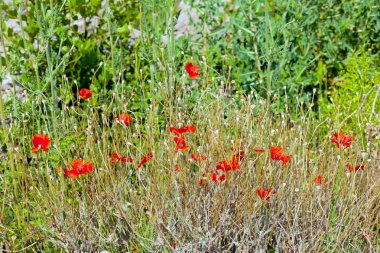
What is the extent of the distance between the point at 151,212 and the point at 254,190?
18.2 inches

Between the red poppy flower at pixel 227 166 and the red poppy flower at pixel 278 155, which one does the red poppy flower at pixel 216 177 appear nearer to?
the red poppy flower at pixel 227 166

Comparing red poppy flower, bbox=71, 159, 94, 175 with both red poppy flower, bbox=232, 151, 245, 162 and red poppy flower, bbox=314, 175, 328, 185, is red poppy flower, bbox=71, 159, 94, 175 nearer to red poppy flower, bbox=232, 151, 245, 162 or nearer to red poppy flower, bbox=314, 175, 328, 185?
red poppy flower, bbox=232, 151, 245, 162

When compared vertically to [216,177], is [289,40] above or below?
A: above

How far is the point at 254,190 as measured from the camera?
10.2 feet

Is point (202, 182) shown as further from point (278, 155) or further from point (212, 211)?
point (278, 155)

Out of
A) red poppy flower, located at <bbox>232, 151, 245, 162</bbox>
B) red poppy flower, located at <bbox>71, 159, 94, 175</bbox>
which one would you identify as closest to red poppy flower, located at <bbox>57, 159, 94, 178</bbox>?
red poppy flower, located at <bbox>71, 159, 94, 175</bbox>

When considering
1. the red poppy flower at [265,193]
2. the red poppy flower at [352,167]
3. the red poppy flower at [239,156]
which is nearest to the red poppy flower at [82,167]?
the red poppy flower at [239,156]

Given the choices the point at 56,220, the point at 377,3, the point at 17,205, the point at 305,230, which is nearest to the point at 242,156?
the point at 305,230

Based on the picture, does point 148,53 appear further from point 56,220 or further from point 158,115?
point 56,220

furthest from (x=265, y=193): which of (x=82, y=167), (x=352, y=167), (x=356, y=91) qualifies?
(x=356, y=91)

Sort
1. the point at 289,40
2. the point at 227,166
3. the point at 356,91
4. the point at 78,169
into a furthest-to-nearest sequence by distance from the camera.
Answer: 1. the point at 289,40
2. the point at 356,91
3. the point at 78,169
4. the point at 227,166

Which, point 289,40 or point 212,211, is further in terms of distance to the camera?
point 289,40

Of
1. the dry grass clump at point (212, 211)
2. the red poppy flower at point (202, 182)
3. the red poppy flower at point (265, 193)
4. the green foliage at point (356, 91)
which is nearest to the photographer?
the red poppy flower at point (265, 193)

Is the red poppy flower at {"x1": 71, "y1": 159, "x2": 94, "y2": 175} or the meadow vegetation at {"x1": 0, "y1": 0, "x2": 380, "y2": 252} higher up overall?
the red poppy flower at {"x1": 71, "y1": 159, "x2": 94, "y2": 175}
